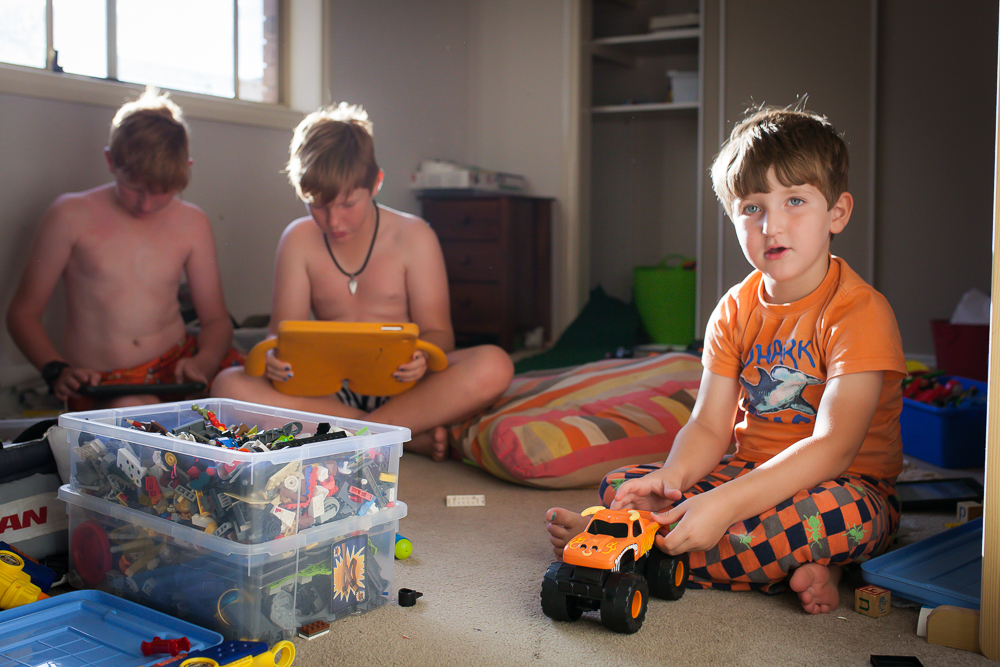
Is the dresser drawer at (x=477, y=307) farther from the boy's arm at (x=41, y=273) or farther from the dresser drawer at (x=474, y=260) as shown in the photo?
the boy's arm at (x=41, y=273)

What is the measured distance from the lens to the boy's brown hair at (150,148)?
1.74 metres

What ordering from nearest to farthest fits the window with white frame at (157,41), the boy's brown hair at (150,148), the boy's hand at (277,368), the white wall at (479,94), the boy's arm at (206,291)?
the boy's hand at (277,368) → the boy's brown hair at (150,148) → the boy's arm at (206,291) → the window with white frame at (157,41) → the white wall at (479,94)

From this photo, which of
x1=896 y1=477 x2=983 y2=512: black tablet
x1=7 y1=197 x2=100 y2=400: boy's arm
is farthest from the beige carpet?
x1=7 y1=197 x2=100 y2=400: boy's arm

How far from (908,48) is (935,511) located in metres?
2.23

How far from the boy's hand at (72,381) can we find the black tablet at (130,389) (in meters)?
0.02

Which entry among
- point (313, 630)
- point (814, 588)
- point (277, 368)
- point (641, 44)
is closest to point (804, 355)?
point (814, 588)

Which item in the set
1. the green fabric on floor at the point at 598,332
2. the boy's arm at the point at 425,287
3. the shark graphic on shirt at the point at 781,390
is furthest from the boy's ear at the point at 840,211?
the green fabric on floor at the point at 598,332

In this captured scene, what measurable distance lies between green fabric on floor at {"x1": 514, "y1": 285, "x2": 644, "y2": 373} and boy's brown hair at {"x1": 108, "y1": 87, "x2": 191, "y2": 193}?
1553mm

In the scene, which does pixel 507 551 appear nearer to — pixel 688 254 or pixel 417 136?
pixel 417 136

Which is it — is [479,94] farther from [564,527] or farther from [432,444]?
[564,527]

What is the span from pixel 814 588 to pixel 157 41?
7.87 feet

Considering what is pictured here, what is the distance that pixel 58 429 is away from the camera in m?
1.06

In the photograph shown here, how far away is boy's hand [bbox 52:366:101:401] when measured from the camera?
1.66 m

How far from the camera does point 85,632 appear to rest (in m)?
0.82
